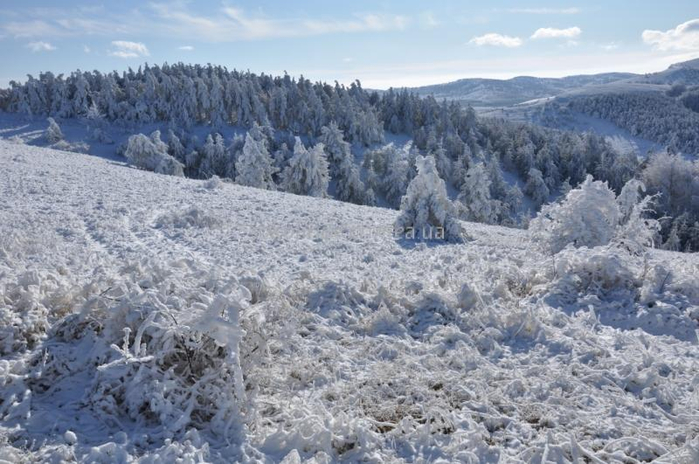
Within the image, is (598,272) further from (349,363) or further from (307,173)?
(307,173)

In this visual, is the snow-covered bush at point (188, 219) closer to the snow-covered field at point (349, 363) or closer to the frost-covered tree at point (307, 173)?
the snow-covered field at point (349, 363)

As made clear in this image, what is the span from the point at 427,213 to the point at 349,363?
12.0 meters

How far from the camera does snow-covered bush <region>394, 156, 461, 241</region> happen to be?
17.4 meters

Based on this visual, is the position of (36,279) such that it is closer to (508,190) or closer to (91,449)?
(91,449)

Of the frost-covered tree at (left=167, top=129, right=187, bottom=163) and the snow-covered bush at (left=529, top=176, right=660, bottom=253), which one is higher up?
the frost-covered tree at (left=167, top=129, right=187, bottom=163)

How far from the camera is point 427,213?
58.7ft

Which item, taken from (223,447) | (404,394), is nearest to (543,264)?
(404,394)

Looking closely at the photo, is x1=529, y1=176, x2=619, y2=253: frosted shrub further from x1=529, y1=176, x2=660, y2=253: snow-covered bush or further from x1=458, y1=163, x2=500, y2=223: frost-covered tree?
x1=458, y1=163, x2=500, y2=223: frost-covered tree

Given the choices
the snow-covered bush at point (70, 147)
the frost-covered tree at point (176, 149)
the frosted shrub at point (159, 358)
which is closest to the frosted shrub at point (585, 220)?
the frosted shrub at point (159, 358)

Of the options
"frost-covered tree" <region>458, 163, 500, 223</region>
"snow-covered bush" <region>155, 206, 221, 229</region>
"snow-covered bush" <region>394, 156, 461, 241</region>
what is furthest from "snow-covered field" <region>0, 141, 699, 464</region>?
"frost-covered tree" <region>458, 163, 500, 223</region>

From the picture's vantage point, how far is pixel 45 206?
1609 centimetres

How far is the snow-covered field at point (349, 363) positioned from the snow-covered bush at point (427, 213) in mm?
6753

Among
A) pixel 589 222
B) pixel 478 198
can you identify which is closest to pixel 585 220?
pixel 589 222

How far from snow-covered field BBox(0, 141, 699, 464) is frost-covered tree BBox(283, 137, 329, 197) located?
1538 inches
